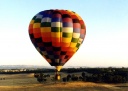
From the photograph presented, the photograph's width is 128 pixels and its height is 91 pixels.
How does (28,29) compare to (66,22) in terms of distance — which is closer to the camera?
(66,22)

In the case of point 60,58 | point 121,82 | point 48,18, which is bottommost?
point 121,82

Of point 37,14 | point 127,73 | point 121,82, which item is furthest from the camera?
point 127,73

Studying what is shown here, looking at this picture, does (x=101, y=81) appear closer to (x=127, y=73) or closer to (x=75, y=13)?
(x=127, y=73)

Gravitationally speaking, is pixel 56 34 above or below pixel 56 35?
above

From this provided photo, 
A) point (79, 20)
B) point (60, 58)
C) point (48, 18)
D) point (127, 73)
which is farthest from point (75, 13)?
point (127, 73)
